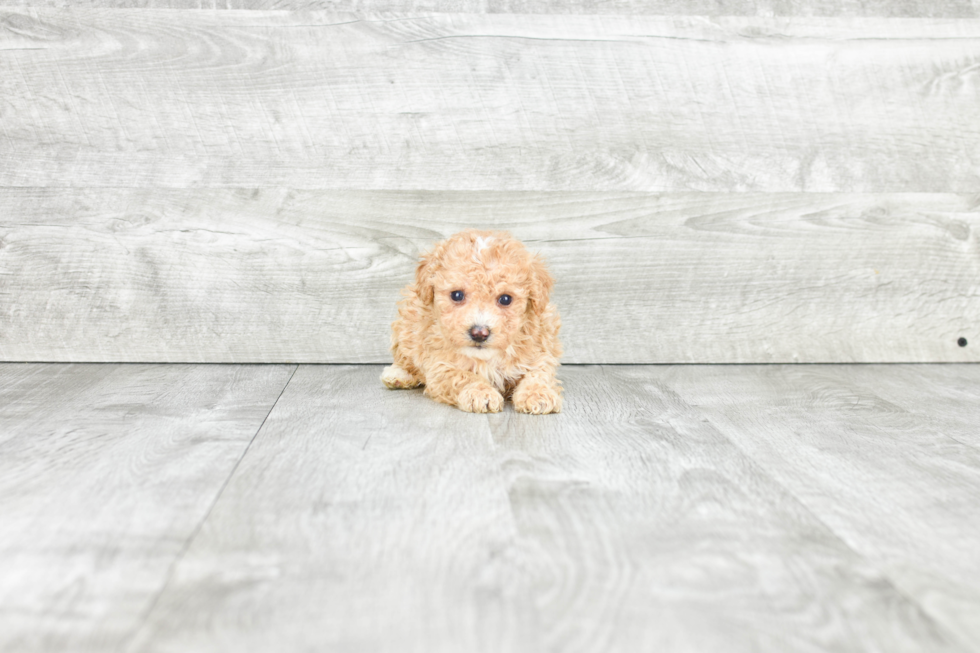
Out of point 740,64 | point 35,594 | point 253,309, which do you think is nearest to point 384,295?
point 253,309

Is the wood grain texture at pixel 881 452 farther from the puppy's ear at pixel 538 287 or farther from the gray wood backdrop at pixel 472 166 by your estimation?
the puppy's ear at pixel 538 287

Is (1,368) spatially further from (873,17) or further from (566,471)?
(873,17)

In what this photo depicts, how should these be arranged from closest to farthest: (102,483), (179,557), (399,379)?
1. (179,557)
2. (102,483)
3. (399,379)

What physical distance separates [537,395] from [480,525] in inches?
20.7

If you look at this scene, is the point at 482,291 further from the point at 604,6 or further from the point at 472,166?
the point at 604,6

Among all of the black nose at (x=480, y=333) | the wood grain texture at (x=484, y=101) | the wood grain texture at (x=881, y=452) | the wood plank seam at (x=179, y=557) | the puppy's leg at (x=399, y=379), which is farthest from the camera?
the wood grain texture at (x=484, y=101)

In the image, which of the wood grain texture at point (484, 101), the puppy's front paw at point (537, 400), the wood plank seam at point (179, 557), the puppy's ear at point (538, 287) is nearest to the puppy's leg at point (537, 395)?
the puppy's front paw at point (537, 400)

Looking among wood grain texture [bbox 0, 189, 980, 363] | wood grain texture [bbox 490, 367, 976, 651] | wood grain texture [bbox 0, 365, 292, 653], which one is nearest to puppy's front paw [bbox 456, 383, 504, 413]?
wood grain texture [bbox 490, 367, 976, 651]

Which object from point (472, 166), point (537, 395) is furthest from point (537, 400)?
point (472, 166)

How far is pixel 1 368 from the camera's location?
5.72 ft

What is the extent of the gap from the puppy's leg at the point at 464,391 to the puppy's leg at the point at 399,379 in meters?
0.10

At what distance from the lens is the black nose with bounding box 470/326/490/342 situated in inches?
52.2

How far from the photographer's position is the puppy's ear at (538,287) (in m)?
1.40

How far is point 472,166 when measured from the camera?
1836mm
